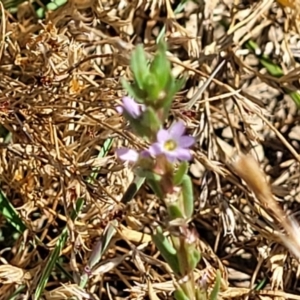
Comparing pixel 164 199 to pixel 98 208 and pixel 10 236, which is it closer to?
pixel 98 208

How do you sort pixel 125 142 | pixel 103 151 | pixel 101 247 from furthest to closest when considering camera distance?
pixel 125 142 → pixel 103 151 → pixel 101 247

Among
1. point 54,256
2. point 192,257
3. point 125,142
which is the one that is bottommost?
point 54,256

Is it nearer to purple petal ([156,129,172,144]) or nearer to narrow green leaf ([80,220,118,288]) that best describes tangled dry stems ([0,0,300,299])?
narrow green leaf ([80,220,118,288])

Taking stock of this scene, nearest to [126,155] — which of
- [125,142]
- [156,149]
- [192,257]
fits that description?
[156,149]

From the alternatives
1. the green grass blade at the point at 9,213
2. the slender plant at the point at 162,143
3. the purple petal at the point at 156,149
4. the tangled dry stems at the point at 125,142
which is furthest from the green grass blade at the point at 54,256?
the purple petal at the point at 156,149

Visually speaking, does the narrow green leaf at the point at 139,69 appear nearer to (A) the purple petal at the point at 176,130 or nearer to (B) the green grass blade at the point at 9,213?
(A) the purple petal at the point at 176,130

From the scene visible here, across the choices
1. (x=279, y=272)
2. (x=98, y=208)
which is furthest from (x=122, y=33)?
(x=279, y=272)

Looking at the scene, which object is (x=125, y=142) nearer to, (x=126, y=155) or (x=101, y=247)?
(x=101, y=247)
